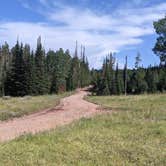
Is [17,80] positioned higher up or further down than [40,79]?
further down

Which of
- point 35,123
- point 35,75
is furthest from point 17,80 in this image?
point 35,123

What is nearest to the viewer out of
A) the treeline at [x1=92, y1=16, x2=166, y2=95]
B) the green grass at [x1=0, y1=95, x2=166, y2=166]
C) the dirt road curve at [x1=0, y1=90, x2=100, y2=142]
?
the green grass at [x1=0, y1=95, x2=166, y2=166]

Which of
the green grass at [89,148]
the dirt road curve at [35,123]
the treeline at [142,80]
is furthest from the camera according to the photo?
the treeline at [142,80]

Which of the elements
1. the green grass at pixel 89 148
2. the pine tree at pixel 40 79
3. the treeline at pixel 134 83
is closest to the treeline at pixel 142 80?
the treeline at pixel 134 83

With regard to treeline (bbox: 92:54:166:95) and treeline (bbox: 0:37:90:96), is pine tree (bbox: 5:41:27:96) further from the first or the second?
treeline (bbox: 92:54:166:95)

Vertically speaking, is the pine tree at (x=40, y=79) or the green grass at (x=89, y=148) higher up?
the pine tree at (x=40, y=79)

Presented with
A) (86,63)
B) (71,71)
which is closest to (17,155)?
(71,71)

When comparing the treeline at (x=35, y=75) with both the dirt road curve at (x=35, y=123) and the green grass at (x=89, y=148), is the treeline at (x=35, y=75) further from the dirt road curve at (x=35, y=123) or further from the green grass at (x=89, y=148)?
the green grass at (x=89, y=148)

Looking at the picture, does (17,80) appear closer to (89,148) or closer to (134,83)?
(134,83)

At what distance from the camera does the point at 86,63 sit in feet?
492

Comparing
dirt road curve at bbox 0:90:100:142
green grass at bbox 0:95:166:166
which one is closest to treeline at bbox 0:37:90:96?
dirt road curve at bbox 0:90:100:142

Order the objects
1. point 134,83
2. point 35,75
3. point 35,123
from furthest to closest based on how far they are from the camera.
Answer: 1. point 134,83
2. point 35,75
3. point 35,123

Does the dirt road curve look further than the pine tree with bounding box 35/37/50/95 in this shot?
No

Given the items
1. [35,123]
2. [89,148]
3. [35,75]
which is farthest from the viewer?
[35,75]
